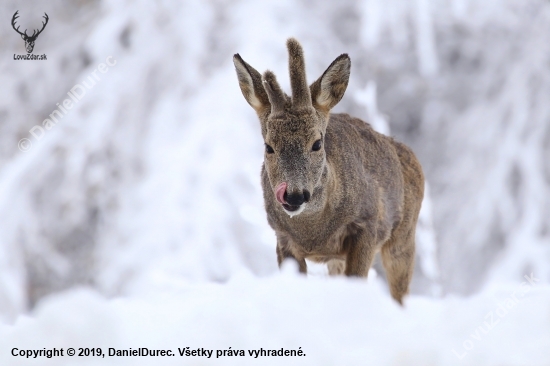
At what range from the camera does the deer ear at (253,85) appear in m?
6.18

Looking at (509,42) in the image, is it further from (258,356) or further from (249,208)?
(258,356)

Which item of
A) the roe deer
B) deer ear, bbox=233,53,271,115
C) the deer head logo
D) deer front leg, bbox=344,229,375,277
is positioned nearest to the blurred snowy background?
the deer head logo

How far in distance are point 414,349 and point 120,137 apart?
43.6 ft

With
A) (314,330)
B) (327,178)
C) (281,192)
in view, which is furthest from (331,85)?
(314,330)

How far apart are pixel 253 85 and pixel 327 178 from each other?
2.97 ft

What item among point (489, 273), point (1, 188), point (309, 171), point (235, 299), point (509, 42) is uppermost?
point (509, 42)

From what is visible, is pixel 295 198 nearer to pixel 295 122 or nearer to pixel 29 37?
pixel 295 122

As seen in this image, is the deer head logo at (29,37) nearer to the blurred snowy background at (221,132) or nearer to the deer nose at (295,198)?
the blurred snowy background at (221,132)

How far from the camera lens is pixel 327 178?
6219 millimetres

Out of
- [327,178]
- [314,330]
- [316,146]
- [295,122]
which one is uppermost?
[295,122]

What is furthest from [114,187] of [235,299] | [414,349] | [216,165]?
[414,349]

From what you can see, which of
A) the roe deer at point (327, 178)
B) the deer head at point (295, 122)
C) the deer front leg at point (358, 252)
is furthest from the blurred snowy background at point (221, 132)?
the deer head at point (295, 122)

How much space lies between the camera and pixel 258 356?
443 centimetres

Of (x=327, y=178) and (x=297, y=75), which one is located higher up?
(x=297, y=75)
